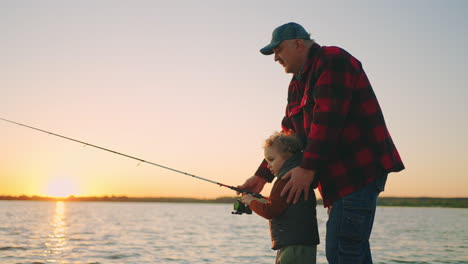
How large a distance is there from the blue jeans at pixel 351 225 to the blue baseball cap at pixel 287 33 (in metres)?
0.95

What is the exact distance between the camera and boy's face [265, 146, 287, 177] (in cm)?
337

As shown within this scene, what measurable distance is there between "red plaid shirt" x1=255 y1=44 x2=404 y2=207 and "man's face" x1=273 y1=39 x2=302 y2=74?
18 cm

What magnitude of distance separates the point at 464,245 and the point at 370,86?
1687 centimetres

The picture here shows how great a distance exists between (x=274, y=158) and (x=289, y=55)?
678mm

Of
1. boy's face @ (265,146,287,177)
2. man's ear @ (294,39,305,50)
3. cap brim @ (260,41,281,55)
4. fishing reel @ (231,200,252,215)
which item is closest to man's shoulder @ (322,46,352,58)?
man's ear @ (294,39,305,50)

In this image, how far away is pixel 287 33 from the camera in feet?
10.2

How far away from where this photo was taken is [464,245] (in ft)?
58.3

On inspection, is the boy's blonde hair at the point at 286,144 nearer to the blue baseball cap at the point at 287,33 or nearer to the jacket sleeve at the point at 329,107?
the jacket sleeve at the point at 329,107

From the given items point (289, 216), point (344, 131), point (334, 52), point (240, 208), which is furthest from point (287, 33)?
point (240, 208)

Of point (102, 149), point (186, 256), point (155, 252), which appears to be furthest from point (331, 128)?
point (155, 252)

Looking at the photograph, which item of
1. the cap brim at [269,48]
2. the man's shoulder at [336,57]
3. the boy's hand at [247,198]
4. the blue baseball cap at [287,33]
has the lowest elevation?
the boy's hand at [247,198]

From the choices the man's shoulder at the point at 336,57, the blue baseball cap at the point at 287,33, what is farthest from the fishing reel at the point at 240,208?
the man's shoulder at the point at 336,57

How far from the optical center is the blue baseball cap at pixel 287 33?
311cm

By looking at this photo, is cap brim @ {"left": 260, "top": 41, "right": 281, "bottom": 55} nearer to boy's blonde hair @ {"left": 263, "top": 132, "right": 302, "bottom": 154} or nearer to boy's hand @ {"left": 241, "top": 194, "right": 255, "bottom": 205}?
boy's blonde hair @ {"left": 263, "top": 132, "right": 302, "bottom": 154}
